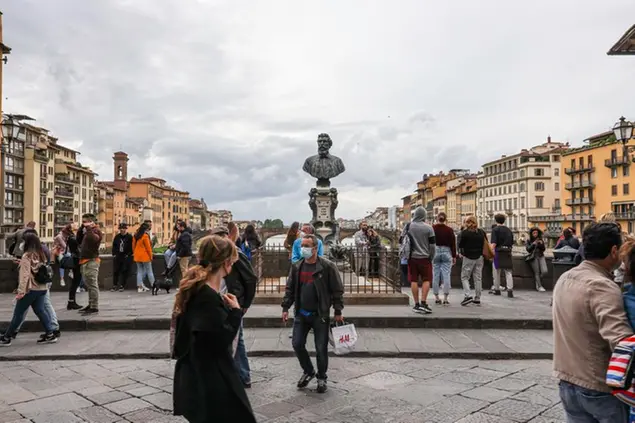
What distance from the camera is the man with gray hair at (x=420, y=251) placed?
329 inches

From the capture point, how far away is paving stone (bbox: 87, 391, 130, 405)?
4.80 m

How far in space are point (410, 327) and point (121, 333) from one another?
4766 millimetres

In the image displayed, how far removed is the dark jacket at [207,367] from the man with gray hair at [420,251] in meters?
5.92

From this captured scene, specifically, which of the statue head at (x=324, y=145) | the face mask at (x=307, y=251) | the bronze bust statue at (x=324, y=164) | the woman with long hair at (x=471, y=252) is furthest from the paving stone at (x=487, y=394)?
the statue head at (x=324, y=145)

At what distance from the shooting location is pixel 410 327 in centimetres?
810

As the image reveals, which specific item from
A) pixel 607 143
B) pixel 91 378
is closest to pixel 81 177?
pixel 607 143

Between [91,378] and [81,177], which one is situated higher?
[81,177]

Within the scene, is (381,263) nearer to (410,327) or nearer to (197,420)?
(410,327)

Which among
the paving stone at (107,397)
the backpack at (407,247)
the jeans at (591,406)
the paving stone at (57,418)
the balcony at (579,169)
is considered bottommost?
the paving stone at (107,397)

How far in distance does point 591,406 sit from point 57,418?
4.30m

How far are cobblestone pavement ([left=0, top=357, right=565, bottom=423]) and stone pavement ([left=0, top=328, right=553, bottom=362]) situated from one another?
0.22m

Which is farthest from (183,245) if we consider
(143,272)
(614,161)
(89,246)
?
(614,161)

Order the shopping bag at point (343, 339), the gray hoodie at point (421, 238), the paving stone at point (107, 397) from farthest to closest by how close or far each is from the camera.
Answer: the gray hoodie at point (421, 238)
the shopping bag at point (343, 339)
the paving stone at point (107, 397)

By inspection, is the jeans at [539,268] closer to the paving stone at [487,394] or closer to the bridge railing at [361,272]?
the bridge railing at [361,272]
